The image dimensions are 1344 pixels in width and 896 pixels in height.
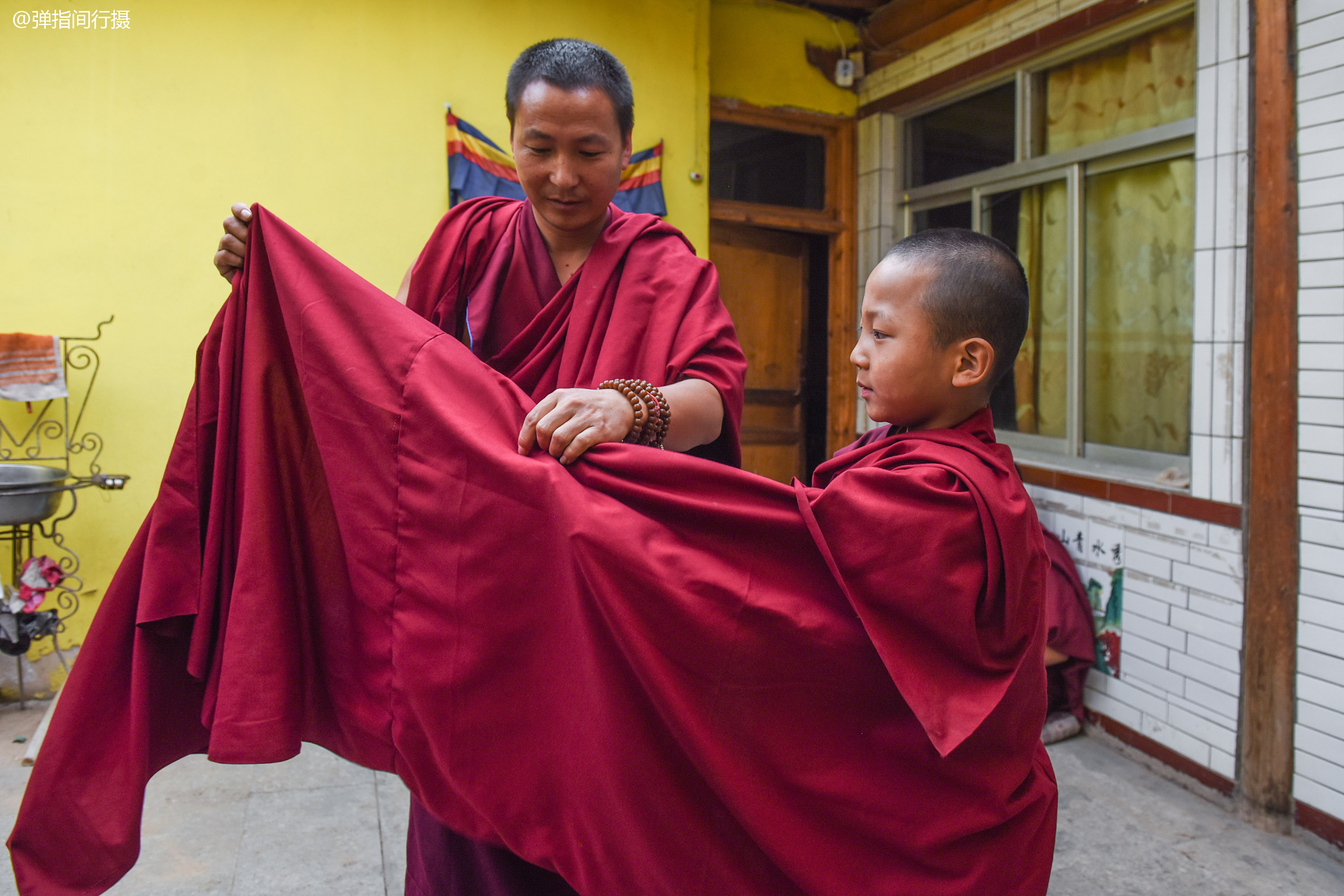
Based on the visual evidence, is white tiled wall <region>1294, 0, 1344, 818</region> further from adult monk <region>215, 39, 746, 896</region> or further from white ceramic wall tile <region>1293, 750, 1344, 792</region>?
adult monk <region>215, 39, 746, 896</region>

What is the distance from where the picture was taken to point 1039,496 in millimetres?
3785

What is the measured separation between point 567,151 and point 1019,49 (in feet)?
10.8

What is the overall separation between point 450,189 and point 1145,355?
303 centimetres

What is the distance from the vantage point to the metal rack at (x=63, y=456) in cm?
356

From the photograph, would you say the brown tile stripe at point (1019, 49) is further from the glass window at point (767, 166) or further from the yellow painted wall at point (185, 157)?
the yellow painted wall at point (185, 157)

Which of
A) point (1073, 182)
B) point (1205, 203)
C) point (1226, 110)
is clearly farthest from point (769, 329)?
point (1226, 110)

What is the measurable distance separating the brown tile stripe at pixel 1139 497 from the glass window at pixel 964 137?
157 cm

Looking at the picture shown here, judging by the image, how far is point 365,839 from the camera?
260 cm

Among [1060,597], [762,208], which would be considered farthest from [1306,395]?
[762,208]

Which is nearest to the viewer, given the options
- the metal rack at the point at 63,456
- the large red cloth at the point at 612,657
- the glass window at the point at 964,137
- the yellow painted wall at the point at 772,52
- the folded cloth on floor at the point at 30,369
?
the large red cloth at the point at 612,657

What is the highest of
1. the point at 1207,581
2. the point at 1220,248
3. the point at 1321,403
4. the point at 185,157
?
the point at 185,157

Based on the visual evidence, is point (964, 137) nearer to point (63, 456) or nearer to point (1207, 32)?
point (1207, 32)

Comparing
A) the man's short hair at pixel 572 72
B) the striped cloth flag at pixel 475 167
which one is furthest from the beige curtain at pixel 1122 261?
the man's short hair at pixel 572 72

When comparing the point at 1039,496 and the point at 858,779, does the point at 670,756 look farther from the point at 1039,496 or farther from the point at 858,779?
the point at 1039,496
